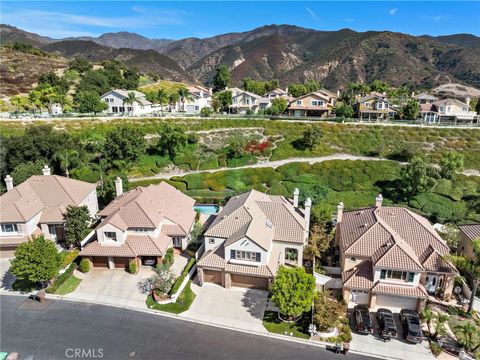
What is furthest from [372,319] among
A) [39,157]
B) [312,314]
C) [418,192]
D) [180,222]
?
[39,157]

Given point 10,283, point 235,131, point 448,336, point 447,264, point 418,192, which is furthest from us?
point 235,131

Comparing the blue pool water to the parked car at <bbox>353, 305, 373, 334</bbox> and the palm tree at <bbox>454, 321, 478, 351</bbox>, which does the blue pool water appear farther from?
the palm tree at <bbox>454, 321, 478, 351</bbox>

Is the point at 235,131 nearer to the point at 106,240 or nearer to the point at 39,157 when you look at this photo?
the point at 39,157

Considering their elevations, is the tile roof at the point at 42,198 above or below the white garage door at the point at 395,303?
above

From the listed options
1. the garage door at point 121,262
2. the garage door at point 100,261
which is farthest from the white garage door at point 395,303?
the garage door at point 100,261

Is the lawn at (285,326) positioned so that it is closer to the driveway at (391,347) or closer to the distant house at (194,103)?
the driveway at (391,347)

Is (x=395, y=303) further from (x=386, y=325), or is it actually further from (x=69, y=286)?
(x=69, y=286)

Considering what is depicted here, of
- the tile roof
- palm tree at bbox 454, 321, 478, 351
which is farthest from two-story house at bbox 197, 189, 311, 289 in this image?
the tile roof
